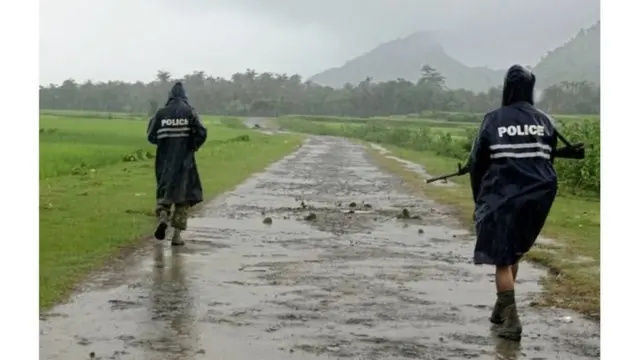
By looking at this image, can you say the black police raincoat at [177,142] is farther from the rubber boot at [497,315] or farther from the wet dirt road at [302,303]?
the rubber boot at [497,315]

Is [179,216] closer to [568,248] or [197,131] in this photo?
[197,131]

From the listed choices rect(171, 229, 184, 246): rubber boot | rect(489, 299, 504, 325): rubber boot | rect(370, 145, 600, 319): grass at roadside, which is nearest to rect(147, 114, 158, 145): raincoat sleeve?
rect(171, 229, 184, 246): rubber boot

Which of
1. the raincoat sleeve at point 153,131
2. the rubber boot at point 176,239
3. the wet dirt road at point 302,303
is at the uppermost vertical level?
the raincoat sleeve at point 153,131

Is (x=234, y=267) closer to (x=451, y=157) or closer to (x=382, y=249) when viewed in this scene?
(x=382, y=249)

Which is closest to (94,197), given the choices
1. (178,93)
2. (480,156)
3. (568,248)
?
(178,93)

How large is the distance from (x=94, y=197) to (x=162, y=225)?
5722mm

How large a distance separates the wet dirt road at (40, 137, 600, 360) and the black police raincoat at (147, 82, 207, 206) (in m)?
0.64

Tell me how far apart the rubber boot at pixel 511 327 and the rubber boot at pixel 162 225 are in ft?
15.5

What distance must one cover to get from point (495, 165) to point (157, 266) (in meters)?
3.84

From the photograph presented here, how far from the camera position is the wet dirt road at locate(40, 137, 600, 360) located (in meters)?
5.19

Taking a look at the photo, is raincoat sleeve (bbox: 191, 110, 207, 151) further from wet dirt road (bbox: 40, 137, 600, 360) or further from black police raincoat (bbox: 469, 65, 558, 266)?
black police raincoat (bbox: 469, 65, 558, 266)

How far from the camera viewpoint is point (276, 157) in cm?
3055

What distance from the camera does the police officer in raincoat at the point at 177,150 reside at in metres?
9.08

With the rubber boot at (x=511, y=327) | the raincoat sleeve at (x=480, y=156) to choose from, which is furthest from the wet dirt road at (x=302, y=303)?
the raincoat sleeve at (x=480, y=156)
